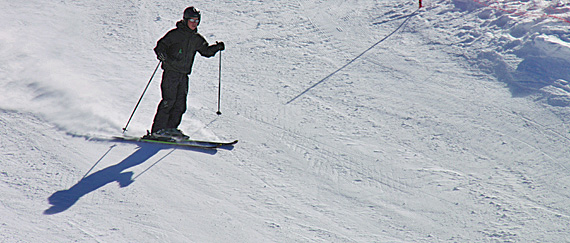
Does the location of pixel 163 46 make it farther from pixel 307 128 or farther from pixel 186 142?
pixel 307 128

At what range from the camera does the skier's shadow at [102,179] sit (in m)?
4.65

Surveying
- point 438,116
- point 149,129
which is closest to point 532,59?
point 438,116

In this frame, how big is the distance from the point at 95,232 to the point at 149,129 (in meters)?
2.36

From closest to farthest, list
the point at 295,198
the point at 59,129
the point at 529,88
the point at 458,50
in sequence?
the point at 295,198, the point at 59,129, the point at 529,88, the point at 458,50

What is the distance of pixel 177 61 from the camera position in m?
5.77

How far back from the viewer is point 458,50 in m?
8.38

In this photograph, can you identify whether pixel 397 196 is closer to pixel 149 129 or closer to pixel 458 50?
pixel 149 129

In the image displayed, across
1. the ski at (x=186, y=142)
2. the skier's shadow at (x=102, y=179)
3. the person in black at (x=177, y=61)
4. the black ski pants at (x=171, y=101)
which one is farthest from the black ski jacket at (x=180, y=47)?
the skier's shadow at (x=102, y=179)

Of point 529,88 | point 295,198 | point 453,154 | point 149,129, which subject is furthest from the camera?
point 529,88

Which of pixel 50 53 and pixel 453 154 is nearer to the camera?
pixel 453 154

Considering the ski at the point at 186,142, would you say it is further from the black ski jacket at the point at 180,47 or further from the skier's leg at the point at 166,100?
the black ski jacket at the point at 180,47

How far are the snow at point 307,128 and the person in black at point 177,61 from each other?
31 centimetres

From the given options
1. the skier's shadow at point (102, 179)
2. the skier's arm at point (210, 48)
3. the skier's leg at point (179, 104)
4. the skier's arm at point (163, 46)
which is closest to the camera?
the skier's shadow at point (102, 179)

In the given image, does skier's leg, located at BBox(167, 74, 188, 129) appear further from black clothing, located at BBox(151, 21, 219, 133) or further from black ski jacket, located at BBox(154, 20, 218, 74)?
black ski jacket, located at BBox(154, 20, 218, 74)
